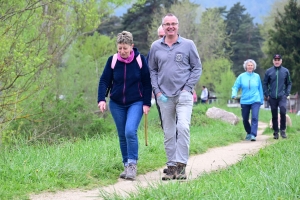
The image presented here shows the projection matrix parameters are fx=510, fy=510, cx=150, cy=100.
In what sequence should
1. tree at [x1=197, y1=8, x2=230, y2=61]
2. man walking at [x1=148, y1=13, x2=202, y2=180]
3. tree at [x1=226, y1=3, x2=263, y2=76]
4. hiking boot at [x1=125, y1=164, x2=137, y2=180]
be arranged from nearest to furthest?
1. hiking boot at [x1=125, y1=164, x2=137, y2=180]
2. man walking at [x1=148, y1=13, x2=202, y2=180]
3. tree at [x1=197, y1=8, x2=230, y2=61]
4. tree at [x1=226, y1=3, x2=263, y2=76]

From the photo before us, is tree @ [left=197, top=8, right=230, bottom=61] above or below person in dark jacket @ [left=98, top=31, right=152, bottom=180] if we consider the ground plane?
above

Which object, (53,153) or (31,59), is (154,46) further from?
(31,59)

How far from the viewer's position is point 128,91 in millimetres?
6820

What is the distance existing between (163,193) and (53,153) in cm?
317

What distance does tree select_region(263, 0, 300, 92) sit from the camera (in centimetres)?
3541

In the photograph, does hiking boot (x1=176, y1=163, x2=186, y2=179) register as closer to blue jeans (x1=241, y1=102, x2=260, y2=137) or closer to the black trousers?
blue jeans (x1=241, y1=102, x2=260, y2=137)

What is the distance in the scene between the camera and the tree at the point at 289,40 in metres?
35.4

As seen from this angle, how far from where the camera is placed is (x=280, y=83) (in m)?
12.2

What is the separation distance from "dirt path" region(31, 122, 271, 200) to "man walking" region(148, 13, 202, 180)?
0.32m

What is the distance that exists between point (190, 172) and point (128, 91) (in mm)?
1686

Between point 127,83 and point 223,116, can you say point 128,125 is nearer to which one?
point 127,83

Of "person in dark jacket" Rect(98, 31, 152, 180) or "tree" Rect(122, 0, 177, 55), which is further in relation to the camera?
"tree" Rect(122, 0, 177, 55)

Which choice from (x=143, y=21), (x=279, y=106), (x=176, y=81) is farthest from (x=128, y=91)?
(x=143, y=21)

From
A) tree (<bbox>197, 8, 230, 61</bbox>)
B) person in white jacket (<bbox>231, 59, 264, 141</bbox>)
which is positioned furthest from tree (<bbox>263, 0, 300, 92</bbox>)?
person in white jacket (<bbox>231, 59, 264, 141</bbox>)
